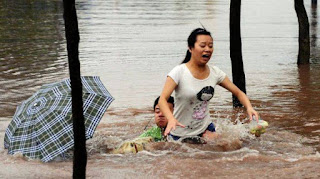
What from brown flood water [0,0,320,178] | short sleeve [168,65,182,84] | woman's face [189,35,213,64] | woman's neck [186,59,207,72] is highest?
woman's face [189,35,213,64]

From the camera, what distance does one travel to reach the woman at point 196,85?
6.61 m

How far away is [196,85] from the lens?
6.68 metres

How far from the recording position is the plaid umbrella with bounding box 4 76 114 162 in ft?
21.8

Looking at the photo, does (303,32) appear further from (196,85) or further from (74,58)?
(74,58)

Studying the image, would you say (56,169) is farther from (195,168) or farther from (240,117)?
(240,117)

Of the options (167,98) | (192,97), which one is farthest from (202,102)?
(167,98)

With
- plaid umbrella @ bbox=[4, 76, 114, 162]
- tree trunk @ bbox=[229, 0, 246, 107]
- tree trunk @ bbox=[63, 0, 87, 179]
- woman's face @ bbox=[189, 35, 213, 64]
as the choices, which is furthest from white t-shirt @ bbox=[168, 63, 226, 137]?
tree trunk @ bbox=[229, 0, 246, 107]

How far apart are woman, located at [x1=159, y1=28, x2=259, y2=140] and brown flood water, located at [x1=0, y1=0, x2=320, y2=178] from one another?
301 mm

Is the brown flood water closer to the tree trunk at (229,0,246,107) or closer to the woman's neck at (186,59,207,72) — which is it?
the tree trunk at (229,0,246,107)

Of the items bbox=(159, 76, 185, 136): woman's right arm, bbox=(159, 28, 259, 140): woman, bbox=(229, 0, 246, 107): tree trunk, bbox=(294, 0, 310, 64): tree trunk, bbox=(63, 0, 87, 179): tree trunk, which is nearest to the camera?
bbox=(63, 0, 87, 179): tree trunk

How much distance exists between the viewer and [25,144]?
6.77 m

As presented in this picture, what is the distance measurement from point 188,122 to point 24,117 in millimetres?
1706

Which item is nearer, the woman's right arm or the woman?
the woman's right arm

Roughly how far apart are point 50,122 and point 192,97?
1.44 m
